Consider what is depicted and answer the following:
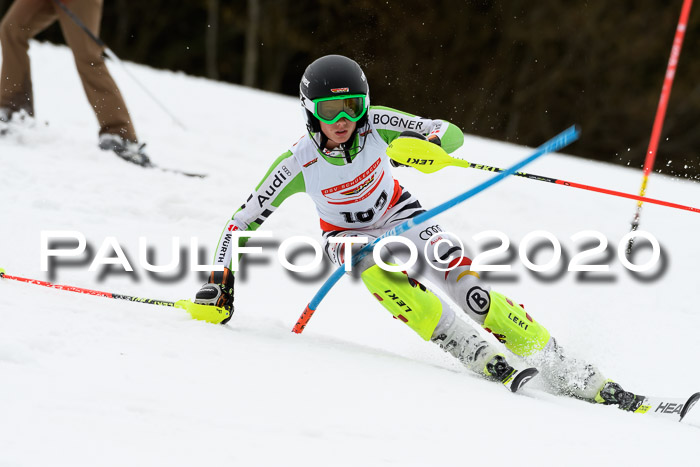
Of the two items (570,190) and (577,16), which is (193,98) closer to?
(570,190)

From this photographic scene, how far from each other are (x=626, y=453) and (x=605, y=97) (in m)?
17.8

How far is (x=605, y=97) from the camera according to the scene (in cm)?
1856

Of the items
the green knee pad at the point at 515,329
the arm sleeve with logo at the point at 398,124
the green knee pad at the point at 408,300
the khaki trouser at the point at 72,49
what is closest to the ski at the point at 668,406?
the green knee pad at the point at 515,329

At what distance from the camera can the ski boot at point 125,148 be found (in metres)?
5.57

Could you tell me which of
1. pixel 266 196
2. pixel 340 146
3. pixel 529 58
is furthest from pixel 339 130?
pixel 529 58

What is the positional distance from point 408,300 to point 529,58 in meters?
16.2

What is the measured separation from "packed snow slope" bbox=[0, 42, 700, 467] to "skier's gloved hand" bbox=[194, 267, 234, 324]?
0.36 feet

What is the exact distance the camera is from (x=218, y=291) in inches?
127

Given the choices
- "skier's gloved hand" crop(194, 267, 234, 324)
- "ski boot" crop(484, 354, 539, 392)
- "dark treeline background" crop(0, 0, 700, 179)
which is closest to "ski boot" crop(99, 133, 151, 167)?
"skier's gloved hand" crop(194, 267, 234, 324)

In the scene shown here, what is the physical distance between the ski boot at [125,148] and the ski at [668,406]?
13.1ft

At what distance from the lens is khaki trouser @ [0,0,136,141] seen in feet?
17.5

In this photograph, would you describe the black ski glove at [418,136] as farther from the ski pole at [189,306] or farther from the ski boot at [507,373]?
the ski pole at [189,306]

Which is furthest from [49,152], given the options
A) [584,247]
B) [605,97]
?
[605,97]

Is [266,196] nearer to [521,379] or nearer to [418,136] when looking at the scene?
[418,136]
